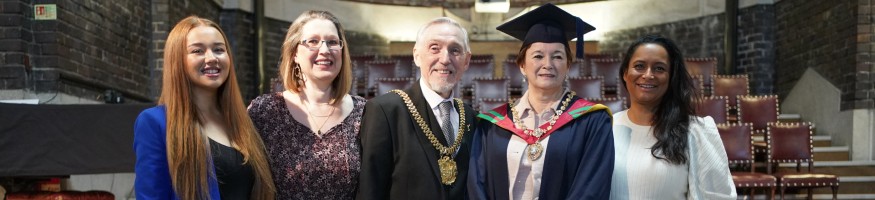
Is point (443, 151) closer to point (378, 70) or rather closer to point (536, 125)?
point (536, 125)

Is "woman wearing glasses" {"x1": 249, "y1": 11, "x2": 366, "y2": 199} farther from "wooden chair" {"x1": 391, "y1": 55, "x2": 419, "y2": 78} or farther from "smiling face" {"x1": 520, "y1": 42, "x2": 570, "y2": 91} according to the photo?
"wooden chair" {"x1": 391, "y1": 55, "x2": 419, "y2": 78}

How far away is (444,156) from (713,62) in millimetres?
6695

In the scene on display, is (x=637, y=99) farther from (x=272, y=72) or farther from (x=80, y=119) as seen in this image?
(x=272, y=72)

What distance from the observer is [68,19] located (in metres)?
5.83

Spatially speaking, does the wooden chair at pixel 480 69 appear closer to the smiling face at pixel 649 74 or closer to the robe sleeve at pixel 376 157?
the smiling face at pixel 649 74

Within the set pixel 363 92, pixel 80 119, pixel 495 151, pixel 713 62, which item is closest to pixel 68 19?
pixel 80 119

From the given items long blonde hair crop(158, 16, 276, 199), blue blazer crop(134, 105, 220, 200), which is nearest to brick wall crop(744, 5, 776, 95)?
long blonde hair crop(158, 16, 276, 199)

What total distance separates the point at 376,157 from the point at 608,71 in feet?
21.2

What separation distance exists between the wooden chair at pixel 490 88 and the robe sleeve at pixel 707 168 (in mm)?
4917

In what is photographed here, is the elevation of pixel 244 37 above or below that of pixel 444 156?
above

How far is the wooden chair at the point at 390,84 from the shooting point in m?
7.70

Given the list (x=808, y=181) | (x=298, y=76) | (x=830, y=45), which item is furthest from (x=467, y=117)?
(x=830, y=45)

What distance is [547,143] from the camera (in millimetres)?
2389

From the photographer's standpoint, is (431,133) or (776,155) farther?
(776,155)
